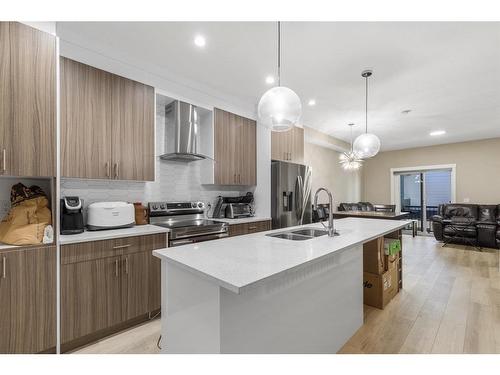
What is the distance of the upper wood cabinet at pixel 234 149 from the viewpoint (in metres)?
3.34

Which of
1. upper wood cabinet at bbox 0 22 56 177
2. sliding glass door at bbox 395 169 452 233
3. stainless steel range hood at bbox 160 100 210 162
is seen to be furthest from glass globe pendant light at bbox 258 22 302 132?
sliding glass door at bbox 395 169 452 233

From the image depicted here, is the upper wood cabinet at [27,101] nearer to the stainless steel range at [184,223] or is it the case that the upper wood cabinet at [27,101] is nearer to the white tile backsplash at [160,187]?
the white tile backsplash at [160,187]

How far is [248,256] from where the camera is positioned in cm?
139

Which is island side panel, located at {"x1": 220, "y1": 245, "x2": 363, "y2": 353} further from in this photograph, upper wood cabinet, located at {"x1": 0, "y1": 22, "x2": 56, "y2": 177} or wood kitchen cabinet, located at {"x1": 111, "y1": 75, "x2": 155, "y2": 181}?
wood kitchen cabinet, located at {"x1": 111, "y1": 75, "x2": 155, "y2": 181}

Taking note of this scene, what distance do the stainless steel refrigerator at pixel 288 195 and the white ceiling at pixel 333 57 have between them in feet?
3.58

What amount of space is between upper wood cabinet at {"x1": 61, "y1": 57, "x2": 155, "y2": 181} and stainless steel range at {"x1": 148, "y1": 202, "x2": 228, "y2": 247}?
1.58ft

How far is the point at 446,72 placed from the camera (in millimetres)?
2883

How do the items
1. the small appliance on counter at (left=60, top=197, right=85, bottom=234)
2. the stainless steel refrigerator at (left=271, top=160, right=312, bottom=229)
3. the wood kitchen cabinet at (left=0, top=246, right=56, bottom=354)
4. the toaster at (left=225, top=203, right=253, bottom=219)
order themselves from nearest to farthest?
the wood kitchen cabinet at (left=0, top=246, right=56, bottom=354)
the small appliance on counter at (left=60, top=197, right=85, bottom=234)
the toaster at (left=225, top=203, right=253, bottom=219)
the stainless steel refrigerator at (left=271, top=160, right=312, bottom=229)

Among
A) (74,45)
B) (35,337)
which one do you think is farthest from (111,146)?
(35,337)

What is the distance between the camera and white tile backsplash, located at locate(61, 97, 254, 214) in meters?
2.47

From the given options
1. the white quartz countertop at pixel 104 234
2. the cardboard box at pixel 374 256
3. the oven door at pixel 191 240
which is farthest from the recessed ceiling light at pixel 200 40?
the cardboard box at pixel 374 256

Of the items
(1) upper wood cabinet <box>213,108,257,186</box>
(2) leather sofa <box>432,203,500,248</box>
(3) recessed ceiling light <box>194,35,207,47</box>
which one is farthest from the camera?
(2) leather sofa <box>432,203,500,248</box>

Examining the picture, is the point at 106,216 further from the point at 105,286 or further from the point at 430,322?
the point at 430,322
